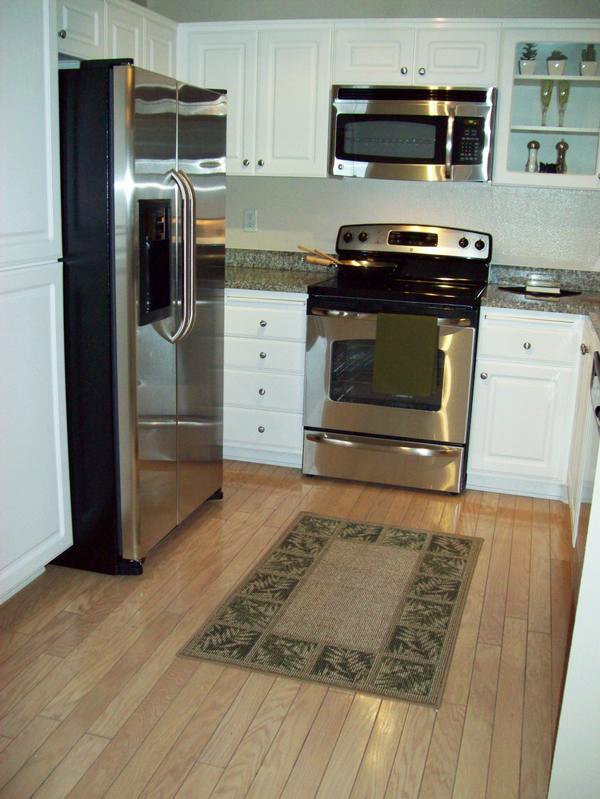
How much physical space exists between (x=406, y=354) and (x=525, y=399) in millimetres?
562

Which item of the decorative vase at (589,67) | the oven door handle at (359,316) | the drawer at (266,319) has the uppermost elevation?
the decorative vase at (589,67)

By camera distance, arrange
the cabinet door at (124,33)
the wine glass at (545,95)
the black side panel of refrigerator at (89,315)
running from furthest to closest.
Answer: the wine glass at (545,95), the cabinet door at (124,33), the black side panel of refrigerator at (89,315)

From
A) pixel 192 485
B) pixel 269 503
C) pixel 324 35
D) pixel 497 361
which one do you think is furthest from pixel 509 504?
pixel 324 35

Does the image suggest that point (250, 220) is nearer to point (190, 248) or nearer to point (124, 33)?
point (124, 33)

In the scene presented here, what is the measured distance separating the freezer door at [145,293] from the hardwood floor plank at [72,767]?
3.06 ft

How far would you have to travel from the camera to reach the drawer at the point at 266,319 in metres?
4.05

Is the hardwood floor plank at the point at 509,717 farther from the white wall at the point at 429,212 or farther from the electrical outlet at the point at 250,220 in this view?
the electrical outlet at the point at 250,220

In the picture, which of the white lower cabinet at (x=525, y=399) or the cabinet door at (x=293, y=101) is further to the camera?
the cabinet door at (x=293, y=101)

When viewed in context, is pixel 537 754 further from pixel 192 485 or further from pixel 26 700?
pixel 192 485

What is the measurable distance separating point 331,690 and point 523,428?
1829 mm

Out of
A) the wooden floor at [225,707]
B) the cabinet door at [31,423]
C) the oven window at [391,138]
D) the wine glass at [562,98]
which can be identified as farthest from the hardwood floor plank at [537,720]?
the wine glass at [562,98]

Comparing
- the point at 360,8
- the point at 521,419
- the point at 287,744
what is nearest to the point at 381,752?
the point at 287,744

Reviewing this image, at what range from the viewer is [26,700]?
2338 mm

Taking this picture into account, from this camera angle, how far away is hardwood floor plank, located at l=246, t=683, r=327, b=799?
6.73 ft
